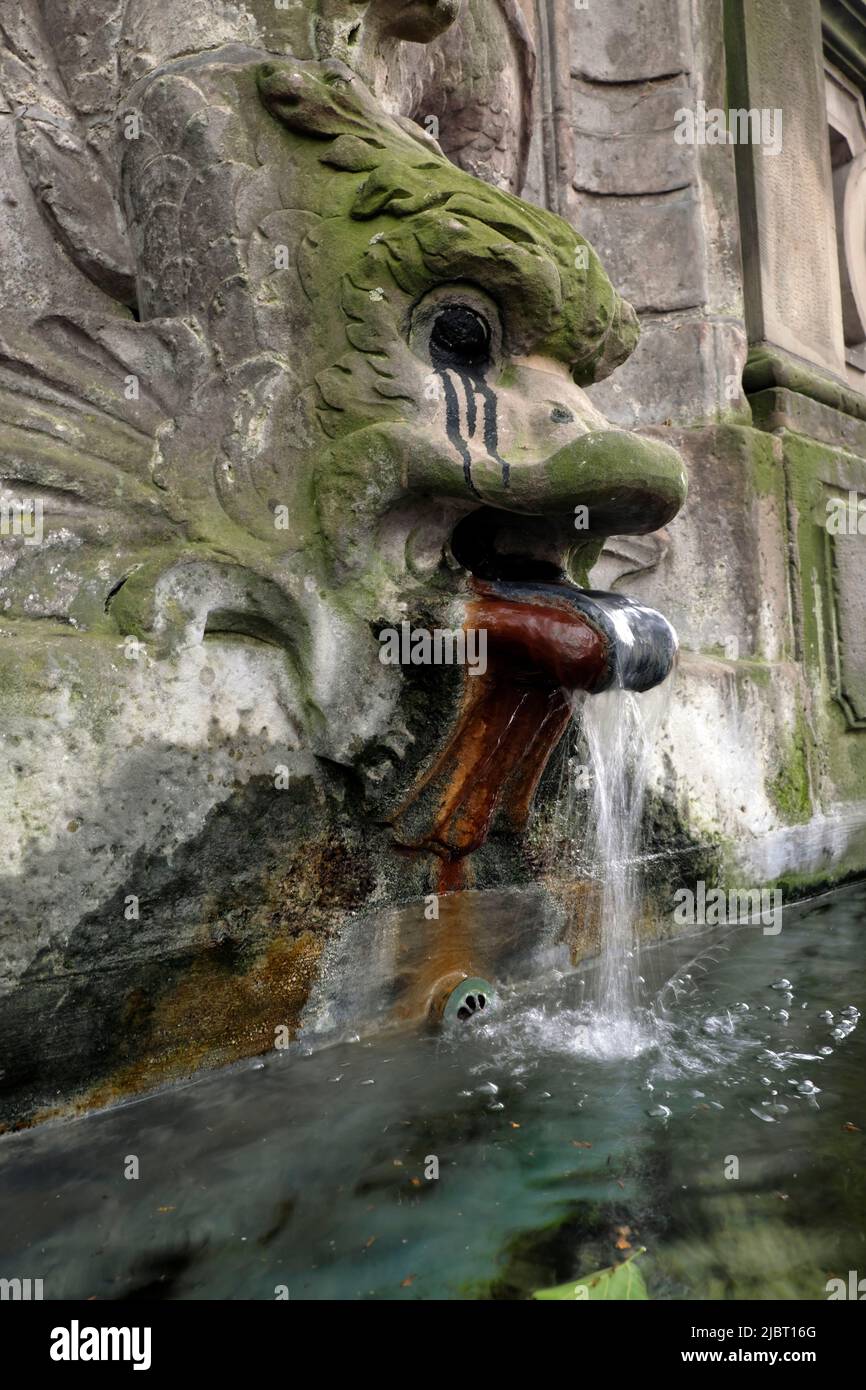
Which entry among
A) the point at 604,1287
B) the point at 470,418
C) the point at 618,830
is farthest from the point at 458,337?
the point at 604,1287

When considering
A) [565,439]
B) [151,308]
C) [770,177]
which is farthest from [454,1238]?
[770,177]

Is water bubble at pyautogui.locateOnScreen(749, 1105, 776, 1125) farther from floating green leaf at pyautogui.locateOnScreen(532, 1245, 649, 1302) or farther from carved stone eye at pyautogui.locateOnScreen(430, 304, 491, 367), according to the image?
carved stone eye at pyautogui.locateOnScreen(430, 304, 491, 367)

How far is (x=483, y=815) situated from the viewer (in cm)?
203

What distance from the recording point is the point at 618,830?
2.40m

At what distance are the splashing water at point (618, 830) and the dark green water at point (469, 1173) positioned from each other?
0.22 m

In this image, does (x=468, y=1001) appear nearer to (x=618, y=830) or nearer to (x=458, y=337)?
(x=618, y=830)

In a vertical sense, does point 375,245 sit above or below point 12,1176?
above

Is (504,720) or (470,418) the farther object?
(504,720)

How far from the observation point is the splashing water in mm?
2076

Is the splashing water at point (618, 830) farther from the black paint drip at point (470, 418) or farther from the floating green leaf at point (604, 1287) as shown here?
the floating green leaf at point (604, 1287)

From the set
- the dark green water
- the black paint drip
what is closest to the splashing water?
the dark green water

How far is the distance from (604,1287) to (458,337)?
1.46 meters
